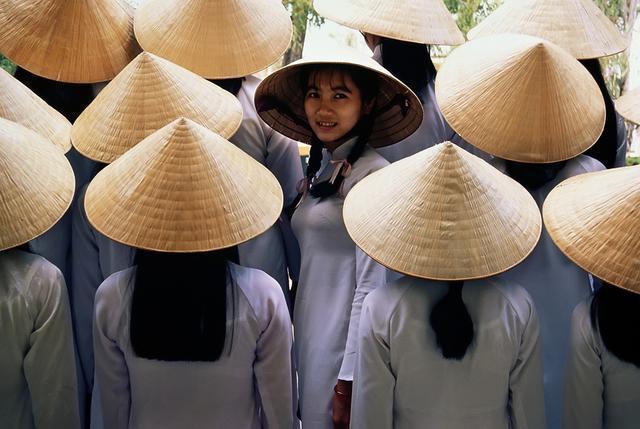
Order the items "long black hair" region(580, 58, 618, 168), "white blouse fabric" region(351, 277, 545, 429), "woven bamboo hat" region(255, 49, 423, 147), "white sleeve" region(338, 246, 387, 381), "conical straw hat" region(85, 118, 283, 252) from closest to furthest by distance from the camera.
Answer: "conical straw hat" region(85, 118, 283, 252) → "white blouse fabric" region(351, 277, 545, 429) → "white sleeve" region(338, 246, 387, 381) → "woven bamboo hat" region(255, 49, 423, 147) → "long black hair" region(580, 58, 618, 168)

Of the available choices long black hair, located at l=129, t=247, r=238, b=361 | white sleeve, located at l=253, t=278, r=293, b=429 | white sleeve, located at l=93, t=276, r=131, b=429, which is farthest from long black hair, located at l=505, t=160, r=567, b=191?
A: white sleeve, located at l=93, t=276, r=131, b=429

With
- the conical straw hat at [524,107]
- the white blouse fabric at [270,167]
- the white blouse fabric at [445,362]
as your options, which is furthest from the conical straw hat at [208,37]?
the white blouse fabric at [445,362]

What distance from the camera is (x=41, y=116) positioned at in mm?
2713

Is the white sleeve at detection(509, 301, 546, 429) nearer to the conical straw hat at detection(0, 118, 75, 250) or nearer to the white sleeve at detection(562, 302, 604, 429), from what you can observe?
the white sleeve at detection(562, 302, 604, 429)

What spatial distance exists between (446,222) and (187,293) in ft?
1.96

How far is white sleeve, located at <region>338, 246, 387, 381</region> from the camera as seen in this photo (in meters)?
2.51

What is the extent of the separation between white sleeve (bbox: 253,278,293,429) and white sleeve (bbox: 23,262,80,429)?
441 mm

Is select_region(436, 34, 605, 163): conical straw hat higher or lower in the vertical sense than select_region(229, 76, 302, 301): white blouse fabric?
higher

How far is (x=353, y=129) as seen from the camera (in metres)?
2.76

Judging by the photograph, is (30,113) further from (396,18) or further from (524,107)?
(524,107)

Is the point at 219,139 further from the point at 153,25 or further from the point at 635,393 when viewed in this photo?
the point at 635,393

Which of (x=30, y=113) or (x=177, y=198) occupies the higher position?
(x=177, y=198)

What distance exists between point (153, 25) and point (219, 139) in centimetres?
93

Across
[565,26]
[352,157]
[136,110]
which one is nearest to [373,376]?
[352,157]
